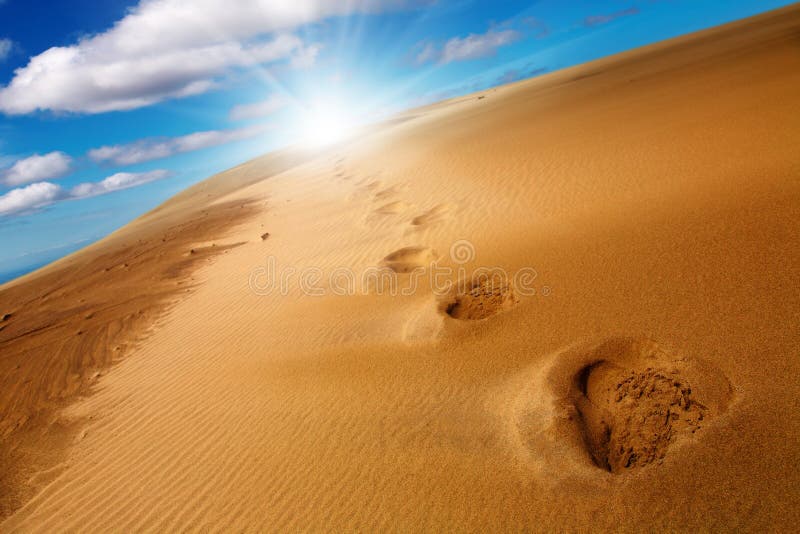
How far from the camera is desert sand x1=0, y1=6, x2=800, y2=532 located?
8.42 ft

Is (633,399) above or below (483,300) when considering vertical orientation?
below

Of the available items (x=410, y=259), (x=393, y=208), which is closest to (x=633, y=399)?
(x=410, y=259)

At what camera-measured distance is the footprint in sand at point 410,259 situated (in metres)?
6.77

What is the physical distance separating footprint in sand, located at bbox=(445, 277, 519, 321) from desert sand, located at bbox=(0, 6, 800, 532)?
1.7 inches

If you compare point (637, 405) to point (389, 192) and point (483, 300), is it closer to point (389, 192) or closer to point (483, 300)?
point (483, 300)

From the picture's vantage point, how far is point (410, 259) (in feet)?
23.5

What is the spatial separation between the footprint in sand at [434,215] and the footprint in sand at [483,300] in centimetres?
334

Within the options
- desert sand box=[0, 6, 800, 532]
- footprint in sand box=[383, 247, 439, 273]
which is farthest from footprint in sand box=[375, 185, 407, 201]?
footprint in sand box=[383, 247, 439, 273]

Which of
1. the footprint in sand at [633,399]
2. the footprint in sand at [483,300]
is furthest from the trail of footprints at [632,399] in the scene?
the footprint in sand at [483,300]

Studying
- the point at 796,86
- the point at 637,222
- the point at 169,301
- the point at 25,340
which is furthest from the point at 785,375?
the point at 25,340

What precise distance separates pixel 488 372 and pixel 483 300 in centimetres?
143

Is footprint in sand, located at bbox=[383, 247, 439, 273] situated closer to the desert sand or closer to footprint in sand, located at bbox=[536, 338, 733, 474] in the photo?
the desert sand

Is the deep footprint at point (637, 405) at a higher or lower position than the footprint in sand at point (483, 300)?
lower

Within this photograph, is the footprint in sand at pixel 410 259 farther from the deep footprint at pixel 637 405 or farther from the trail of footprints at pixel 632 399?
the deep footprint at pixel 637 405
